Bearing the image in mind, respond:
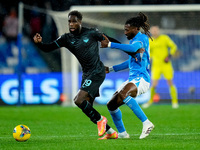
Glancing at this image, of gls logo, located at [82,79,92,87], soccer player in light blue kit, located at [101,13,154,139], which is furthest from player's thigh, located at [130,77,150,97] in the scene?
gls logo, located at [82,79,92,87]

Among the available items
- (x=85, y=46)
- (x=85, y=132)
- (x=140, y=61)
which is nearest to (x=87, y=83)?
(x=85, y=46)

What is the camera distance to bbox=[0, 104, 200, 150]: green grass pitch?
6824 millimetres

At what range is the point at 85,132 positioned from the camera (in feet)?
29.3

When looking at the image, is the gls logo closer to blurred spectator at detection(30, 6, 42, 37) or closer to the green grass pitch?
the green grass pitch

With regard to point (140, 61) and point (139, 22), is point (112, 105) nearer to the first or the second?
point (140, 61)

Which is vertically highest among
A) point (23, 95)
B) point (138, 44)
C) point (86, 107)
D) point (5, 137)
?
point (138, 44)

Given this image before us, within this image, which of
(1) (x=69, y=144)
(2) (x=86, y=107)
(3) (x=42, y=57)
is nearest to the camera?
(1) (x=69, y=144)

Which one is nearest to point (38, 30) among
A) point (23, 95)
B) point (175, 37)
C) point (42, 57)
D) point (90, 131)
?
point (42, 57)

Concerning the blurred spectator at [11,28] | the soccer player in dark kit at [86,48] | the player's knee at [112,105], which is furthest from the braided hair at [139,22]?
the blurred spectator at [11,28]

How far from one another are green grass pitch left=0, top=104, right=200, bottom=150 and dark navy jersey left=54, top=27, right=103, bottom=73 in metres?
1.15

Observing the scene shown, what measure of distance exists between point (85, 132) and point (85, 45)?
5.68 feet

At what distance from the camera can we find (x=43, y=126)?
10086mm

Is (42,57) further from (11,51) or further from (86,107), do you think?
(86,107)

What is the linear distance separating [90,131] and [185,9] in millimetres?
7919
